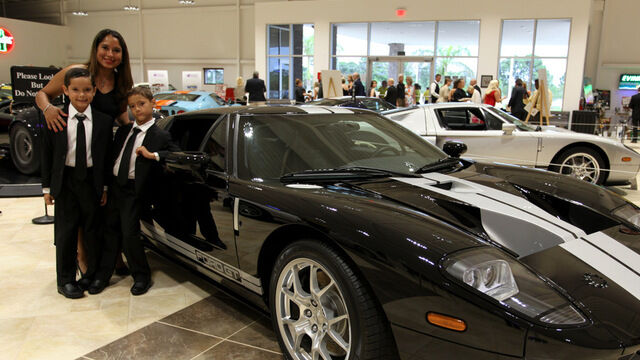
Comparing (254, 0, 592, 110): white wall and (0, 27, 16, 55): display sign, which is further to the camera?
(0, 27, 16, 55): display sign

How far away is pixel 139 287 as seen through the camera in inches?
130

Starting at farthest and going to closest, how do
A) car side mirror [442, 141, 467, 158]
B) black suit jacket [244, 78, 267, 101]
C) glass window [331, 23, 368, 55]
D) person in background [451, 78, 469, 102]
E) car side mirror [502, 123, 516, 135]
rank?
glass window [331, 23, 368, 55] → black suit jacket [244, 78, 267, 101] → person in background [451, 78, 469, 102] → car side mirror [502, 123, 516, 135] → car side mirror [442, 141, 467, 158]

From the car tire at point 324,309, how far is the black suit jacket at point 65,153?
165 cm

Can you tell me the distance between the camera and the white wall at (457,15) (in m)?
15.8

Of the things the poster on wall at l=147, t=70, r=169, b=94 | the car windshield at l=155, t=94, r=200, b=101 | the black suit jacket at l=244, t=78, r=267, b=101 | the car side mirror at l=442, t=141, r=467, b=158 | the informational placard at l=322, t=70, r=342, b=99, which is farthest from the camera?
the poster on wall at l=147, t=70, r=169, b=94

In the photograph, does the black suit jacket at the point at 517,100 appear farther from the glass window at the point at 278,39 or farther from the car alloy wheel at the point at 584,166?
the glass window at the point at 278,39

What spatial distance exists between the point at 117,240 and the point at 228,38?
21.8 m

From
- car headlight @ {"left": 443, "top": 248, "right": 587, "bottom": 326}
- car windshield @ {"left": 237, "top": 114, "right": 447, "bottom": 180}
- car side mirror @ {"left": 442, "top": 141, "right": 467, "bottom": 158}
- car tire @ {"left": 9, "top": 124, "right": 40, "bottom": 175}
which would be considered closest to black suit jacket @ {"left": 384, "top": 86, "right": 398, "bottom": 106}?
car tire @ {"left": 9, "top": 124, "right": 40, "bottom": 175}

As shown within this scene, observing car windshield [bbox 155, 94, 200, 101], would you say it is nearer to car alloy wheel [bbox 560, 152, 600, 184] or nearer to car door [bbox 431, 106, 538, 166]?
car door [bbox 431, 106, 538, 166]

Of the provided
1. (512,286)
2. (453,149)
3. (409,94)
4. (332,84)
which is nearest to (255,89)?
(332,84)

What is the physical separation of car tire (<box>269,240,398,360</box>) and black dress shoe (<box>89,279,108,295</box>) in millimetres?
1695

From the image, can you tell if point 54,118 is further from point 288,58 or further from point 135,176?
point 288,58

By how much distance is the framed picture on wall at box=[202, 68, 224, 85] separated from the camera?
2389 cm

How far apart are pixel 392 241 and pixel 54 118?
241 centimetres
